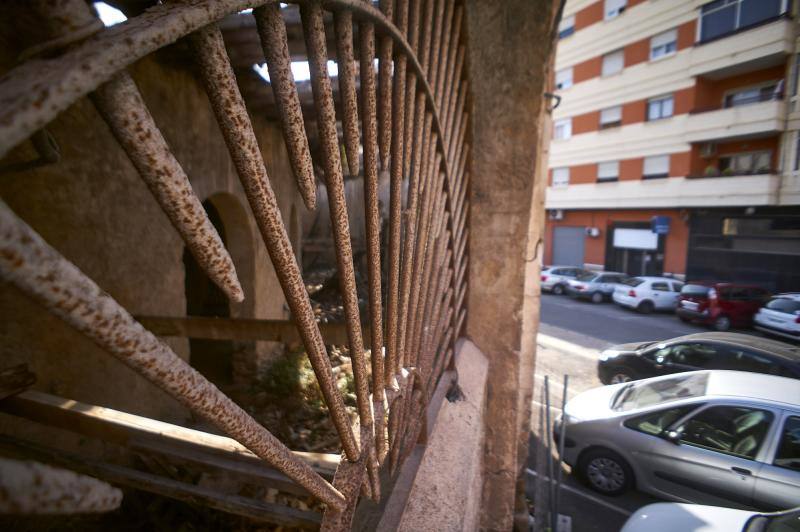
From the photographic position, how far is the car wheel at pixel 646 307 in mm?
8770

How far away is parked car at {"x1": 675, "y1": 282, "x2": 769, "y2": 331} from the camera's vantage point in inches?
202

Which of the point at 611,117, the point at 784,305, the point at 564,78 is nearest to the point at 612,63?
the point at 611,117

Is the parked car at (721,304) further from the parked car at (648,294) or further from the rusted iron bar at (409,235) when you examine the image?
the rusted iron bar at (409,235)

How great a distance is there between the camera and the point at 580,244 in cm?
A: 1673

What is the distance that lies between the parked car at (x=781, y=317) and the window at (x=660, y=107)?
29.7 feet

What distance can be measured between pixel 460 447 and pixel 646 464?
354 centimetres

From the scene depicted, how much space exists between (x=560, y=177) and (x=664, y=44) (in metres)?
7.32

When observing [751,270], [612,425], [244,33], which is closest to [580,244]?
[751,270]

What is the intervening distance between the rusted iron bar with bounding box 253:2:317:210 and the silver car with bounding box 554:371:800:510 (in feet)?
12.3

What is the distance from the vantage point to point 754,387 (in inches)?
133

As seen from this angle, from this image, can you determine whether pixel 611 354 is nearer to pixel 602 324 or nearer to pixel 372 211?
pixel 602 324

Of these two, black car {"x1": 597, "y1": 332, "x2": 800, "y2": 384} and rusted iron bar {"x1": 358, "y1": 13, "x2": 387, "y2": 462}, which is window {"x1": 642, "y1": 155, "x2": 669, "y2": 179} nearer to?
black car {"x1": 597, "y1": 332, "x2": 800, "y2": 384}

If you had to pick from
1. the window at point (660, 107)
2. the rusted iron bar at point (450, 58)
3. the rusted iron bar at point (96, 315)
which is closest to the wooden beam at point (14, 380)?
the rusted iron bar at point (96, 315)

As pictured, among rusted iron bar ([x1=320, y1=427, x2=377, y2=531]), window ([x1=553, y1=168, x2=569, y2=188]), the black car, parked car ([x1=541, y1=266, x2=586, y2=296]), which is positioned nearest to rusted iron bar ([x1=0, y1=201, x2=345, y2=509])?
rusted iron bar ([x1=320, y1=427, x2=377, y2=531])
